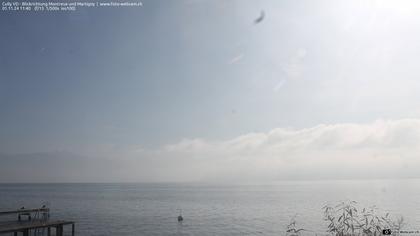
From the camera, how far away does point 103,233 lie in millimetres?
56656

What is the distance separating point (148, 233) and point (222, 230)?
38.5ft

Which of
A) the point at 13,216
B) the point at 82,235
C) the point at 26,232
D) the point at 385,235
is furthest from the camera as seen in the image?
the point at 13,216

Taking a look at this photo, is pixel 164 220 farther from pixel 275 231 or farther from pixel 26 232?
pixel 26 232

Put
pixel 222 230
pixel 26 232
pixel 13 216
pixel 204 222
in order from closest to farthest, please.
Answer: pixel 26 232, pixel 222 230, pixel 204 222, pixel 13 216

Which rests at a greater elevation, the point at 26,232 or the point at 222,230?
the point at 26,232

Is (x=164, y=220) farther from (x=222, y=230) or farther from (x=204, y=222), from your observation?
(x=222, y=230)

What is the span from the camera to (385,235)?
1872 centimetres

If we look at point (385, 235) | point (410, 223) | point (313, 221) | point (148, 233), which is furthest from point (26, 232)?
point (410, 223)

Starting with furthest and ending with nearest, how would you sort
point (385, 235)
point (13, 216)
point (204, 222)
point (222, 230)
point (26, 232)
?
point (13, 216)
point (204, 222)
point (222, 230)
point (26, 232)
point (385, 235)

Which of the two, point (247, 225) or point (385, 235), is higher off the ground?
point (385, 235)

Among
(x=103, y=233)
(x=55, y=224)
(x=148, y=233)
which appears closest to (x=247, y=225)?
(x=148, y=233)

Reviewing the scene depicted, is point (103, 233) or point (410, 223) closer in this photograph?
point (103, 233)

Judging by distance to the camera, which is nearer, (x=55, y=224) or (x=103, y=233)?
(x=55, y=224)

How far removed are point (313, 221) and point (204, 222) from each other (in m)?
20.7
